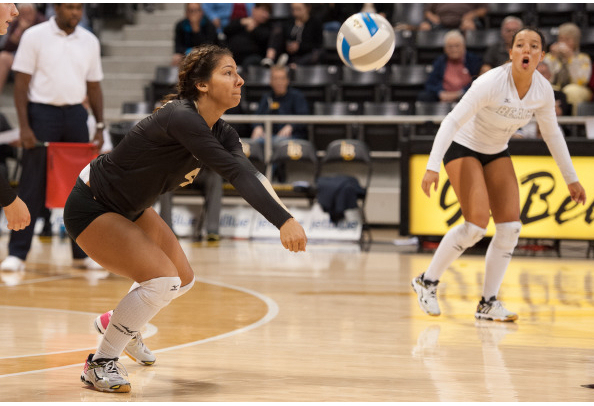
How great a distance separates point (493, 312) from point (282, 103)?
6.62m

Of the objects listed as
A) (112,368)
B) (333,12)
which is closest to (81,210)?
(112,368)

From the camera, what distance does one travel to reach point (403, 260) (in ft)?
29.9

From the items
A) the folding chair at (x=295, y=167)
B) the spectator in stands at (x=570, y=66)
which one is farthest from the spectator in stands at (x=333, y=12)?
the spectator in stands at (x=570, y=66)

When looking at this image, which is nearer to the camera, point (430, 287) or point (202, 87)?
point (202, 87)

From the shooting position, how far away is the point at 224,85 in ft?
12.7

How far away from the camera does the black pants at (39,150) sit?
8.02m

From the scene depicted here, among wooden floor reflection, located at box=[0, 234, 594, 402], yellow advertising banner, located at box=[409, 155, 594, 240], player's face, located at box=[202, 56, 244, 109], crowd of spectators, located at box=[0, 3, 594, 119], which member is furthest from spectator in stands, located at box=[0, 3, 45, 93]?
player's face, located at box=[202, 56, 244, 109]

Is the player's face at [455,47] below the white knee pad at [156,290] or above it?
above

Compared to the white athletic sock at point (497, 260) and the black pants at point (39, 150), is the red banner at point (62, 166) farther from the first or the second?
the white athletic sock at point (497, 260)

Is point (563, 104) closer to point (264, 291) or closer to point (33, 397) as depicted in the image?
point (264, 291)

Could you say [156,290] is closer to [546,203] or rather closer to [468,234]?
[468,234]

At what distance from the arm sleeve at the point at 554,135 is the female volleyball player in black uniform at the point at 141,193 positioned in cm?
243

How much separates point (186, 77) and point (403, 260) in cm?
549

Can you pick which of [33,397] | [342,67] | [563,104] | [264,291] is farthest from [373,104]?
[33,397]
